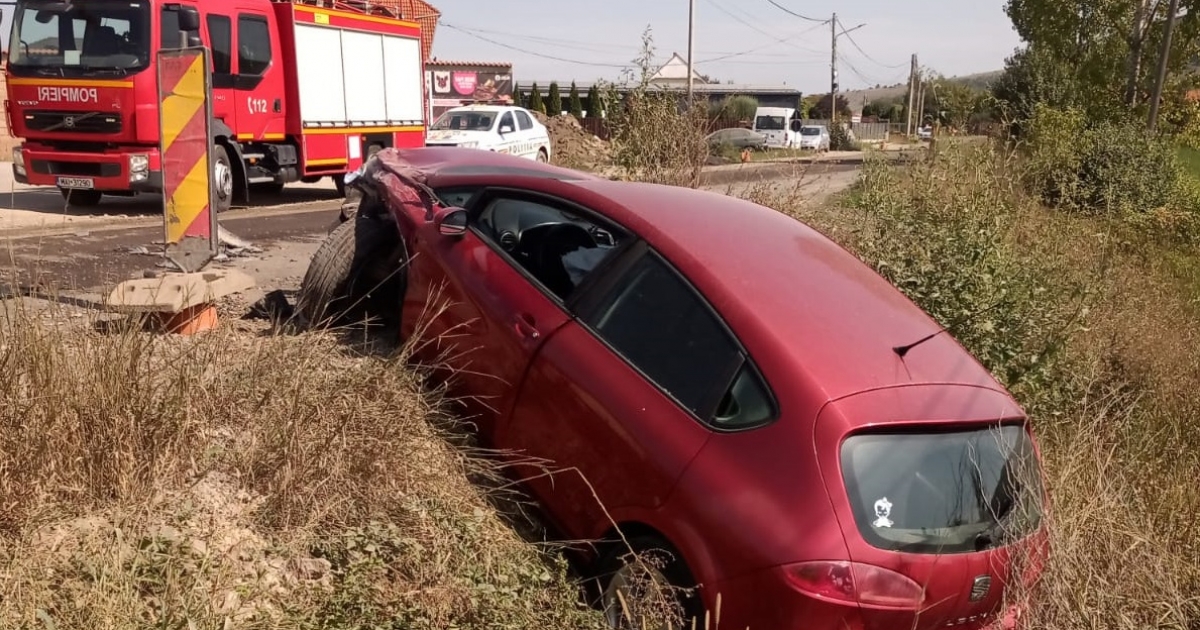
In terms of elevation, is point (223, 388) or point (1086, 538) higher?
point (223, 388)

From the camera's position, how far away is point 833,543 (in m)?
2.95

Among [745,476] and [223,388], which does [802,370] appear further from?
[223,388]

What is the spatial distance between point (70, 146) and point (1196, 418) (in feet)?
40.1

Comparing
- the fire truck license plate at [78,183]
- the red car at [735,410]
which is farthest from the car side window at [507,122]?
the red car at [735,410]

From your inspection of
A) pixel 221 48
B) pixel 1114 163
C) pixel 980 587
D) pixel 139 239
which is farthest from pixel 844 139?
pixel 980 587

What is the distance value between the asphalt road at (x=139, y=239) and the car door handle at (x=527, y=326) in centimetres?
355

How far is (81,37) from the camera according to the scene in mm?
12086

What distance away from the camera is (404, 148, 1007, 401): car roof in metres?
3.38

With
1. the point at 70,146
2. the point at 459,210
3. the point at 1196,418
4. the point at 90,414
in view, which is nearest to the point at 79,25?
the point at 70,146

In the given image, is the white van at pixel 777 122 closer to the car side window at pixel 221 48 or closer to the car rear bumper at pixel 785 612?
the car side window at pixel 221 48

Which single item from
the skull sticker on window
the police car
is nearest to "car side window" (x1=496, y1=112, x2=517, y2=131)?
the police car

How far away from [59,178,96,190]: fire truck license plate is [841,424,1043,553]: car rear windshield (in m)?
11.5

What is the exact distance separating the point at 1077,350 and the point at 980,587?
381 cm

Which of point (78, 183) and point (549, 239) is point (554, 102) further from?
point (549, 239)
